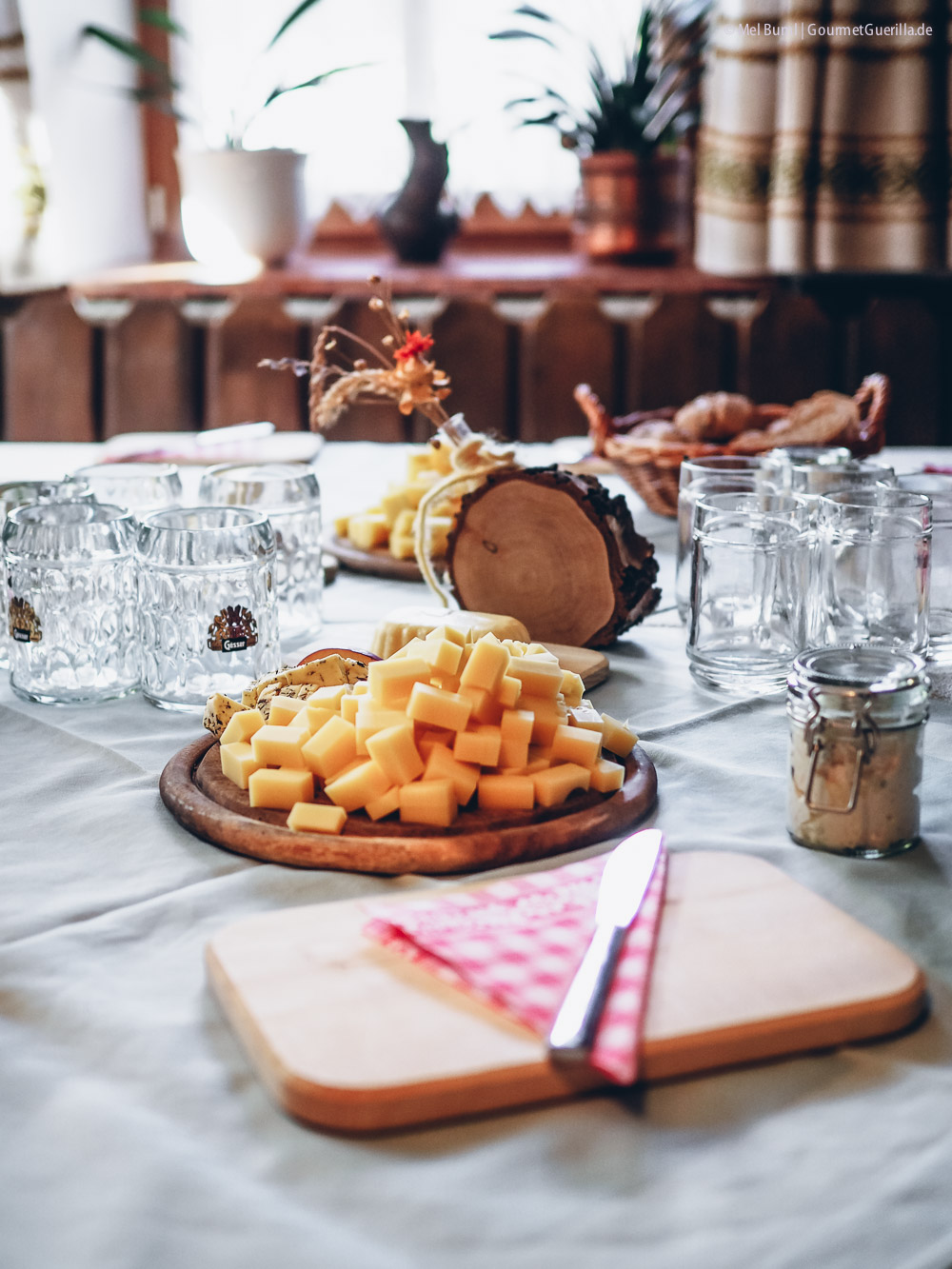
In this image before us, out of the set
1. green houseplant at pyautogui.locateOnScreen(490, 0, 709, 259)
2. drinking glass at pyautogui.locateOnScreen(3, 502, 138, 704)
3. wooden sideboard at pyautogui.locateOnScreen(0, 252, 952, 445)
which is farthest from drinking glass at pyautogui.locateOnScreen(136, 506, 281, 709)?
green houseplant at pyautogui.locateOnScreen(490, 0, 709, 259)

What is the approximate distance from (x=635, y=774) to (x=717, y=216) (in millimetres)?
2279

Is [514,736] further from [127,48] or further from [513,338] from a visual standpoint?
[127,48]

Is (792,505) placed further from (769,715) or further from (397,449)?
(397,449)

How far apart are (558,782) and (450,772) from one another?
7 centimetres

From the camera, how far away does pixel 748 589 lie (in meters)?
1.17

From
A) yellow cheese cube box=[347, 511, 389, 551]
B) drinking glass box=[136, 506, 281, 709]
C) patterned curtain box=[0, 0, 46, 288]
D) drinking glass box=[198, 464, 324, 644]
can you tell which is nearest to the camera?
drinking glass box=[136, 506, 281, 709]

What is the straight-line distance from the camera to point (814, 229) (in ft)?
9.20

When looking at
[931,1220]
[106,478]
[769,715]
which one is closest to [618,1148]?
[931,1220]

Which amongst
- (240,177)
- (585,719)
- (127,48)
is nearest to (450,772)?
(585,719)

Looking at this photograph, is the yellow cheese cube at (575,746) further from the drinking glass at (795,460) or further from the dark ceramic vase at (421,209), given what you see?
the dark ceramic vase at (421,209)

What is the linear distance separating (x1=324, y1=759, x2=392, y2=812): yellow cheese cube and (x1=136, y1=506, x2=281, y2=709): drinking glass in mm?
274

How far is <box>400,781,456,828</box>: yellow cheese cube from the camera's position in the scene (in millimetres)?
814

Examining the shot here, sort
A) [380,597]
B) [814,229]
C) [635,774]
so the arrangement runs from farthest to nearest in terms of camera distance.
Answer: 1. [814,229]
2. [380,597]
3. [635,774]

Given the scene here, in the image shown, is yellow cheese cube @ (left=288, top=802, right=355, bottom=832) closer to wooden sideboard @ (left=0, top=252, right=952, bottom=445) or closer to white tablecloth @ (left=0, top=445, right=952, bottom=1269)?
white tablecloth @ (left=0, top=445, right=952, bottom=1269)
